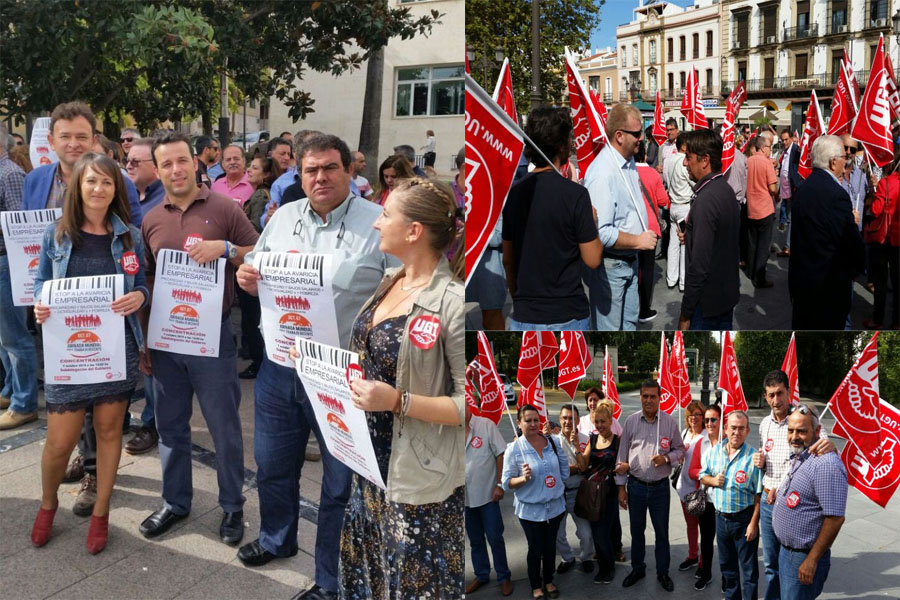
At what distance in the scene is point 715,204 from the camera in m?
2.14

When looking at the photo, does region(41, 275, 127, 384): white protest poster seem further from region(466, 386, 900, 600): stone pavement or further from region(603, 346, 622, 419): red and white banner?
region(603, 346, 622, 419): red and white banner

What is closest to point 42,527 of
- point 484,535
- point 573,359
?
point 484,535

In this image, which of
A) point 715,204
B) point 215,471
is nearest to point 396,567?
point 215,471

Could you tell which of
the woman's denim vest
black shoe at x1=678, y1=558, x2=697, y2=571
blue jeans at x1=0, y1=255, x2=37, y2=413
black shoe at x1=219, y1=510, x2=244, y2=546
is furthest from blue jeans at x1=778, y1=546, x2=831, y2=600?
blue jeans at x1=0, y1=255, x2=37, y2=413

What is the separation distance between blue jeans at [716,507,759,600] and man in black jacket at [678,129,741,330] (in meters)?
0.61

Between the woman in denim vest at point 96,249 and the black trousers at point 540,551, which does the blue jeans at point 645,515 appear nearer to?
the black trousers at point 540,551

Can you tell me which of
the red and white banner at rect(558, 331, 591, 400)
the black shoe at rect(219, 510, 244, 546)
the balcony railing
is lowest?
the black shoe at rect(219, 510, 244, 546)

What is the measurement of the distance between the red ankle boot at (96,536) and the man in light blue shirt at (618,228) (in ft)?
6.33

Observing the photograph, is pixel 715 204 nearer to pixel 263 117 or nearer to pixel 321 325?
pixel 321 325

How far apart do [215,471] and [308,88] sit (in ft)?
4.61

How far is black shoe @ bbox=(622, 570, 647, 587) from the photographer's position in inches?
86.3

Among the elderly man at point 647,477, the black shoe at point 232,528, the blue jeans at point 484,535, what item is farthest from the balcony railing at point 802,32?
the black shoe at point 232,528

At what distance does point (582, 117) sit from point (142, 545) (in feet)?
6.93

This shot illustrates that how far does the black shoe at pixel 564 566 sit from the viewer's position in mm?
2205
